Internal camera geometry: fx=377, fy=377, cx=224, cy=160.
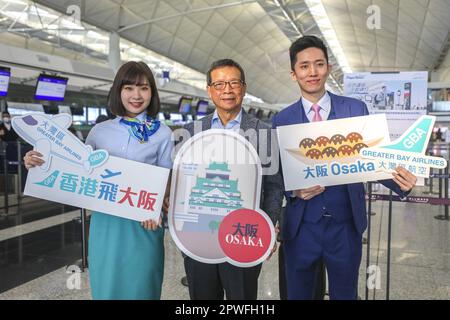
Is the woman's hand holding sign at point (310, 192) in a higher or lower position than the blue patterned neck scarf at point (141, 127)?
lower

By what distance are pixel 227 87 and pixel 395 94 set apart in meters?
3.38

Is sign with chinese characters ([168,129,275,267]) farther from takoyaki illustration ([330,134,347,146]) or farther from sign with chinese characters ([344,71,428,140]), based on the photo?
sign with chinese characters ([344,71,428,140])

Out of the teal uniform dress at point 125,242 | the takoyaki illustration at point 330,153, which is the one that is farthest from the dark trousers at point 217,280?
the takoyaki illustration at point 330,153

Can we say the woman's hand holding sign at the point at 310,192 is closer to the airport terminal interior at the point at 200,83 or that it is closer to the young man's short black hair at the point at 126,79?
the airport terminal interior at the point at 200,83

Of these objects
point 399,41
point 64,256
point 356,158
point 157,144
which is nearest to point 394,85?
point 356,158

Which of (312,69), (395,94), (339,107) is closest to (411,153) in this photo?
(339,107)

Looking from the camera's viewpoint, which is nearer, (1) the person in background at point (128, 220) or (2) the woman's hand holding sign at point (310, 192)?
(2) the woman's hand holding sign at point (310, 192)

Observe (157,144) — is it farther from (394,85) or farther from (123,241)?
(394,85)

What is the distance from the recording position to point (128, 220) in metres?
1.88

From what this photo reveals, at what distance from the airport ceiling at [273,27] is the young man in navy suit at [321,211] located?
33.4ft

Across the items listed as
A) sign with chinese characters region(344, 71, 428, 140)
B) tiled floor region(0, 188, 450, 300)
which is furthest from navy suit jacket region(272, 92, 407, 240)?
sign with chinese characters region(344, 71, 428, 140)

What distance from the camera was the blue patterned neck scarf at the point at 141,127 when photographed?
188cm

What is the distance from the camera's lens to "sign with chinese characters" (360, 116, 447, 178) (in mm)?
1663
